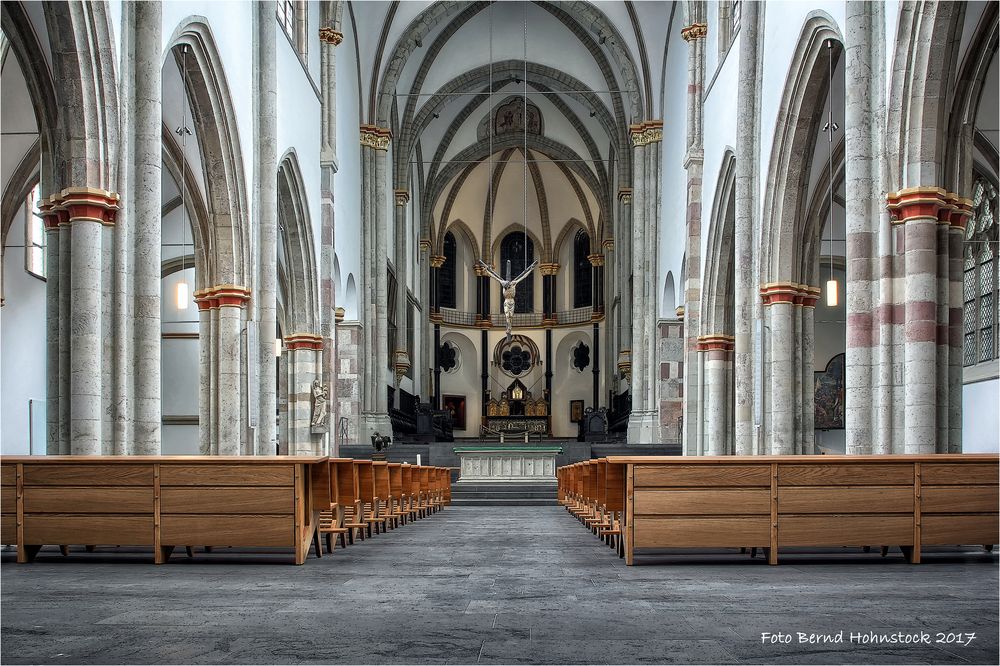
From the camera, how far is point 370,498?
11.2 metres

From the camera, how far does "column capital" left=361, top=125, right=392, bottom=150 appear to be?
28.6m

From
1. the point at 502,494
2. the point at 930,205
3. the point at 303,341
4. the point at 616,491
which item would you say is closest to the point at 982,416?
the point at 502,494

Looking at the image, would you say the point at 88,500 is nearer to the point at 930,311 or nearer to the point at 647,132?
the point at 930,311

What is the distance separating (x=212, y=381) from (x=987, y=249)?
15165mm

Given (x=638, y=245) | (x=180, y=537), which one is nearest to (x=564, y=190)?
(x=638, y=245)

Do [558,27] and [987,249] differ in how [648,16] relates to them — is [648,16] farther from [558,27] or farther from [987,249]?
[987,249]

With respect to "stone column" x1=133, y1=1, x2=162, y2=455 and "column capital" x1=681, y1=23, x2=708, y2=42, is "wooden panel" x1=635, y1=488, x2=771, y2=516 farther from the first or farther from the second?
"column capital" x1=681, y1=23, x2=708, y2=42

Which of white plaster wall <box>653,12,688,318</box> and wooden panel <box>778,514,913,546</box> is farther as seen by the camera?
white plaster wall <box>653,12,688,318</box>

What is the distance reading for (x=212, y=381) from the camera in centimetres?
1638

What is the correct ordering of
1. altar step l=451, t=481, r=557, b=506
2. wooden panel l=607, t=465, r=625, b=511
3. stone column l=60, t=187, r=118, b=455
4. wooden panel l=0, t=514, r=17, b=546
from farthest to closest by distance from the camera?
altar step l=451, t=481, r=557, b=506 → stone column l=60, t=187, r=118, b=455 → wooden panel l=607, t=465, r=625, b=511 → wooden panel l=0, t=514, r=17, b=546

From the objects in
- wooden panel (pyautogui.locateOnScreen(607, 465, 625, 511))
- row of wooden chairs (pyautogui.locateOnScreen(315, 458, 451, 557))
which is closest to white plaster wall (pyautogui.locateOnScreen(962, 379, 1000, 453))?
row of wooden chairs (pyautogui.locateOnScreen(315, 458, 451, 557))

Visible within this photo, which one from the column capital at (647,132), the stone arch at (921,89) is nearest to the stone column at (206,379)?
the stone arch at (921,89)

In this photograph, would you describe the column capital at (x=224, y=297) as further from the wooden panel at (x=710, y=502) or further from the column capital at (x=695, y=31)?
the column capital at (x=695, y=31)

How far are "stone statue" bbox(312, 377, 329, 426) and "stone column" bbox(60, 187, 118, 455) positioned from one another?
10.9 m
